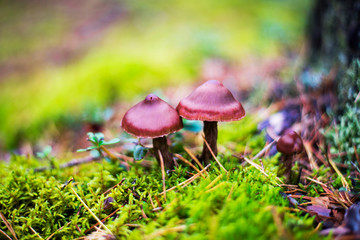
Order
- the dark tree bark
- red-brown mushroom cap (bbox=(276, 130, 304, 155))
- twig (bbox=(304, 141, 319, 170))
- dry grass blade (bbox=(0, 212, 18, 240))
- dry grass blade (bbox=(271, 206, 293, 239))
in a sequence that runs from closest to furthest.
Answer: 1. dry grass blade (bbox=(271, 206, 293, 239))
2. dry grass blade (bbox=(0, 212, 18, 240))
3. red-brown mushroom cap (bbox=(276, 130, 304, 155))
4. twig (bbox=(304, 141, 319, 170))
5. the dark tree bark

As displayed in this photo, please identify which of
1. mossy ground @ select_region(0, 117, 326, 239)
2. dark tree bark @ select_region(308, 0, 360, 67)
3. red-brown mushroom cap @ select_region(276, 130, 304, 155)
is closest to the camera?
mossy ground @ select_region(0, 117, 326, 239)

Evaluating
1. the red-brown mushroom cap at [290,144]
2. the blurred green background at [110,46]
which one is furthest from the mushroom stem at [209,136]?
the blurred green background at [110,46]

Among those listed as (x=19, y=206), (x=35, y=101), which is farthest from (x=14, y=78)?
(x=19, y=206)

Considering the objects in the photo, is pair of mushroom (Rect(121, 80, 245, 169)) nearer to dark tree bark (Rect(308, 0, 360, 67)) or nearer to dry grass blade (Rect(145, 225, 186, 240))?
dry grass blade (Rect(145, 225, 186, 240))

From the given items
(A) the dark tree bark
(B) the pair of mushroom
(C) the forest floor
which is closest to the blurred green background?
(C) the forest floor

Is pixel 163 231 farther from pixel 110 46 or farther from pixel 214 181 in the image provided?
pixel 110 46

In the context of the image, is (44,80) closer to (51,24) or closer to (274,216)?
(51,24)
